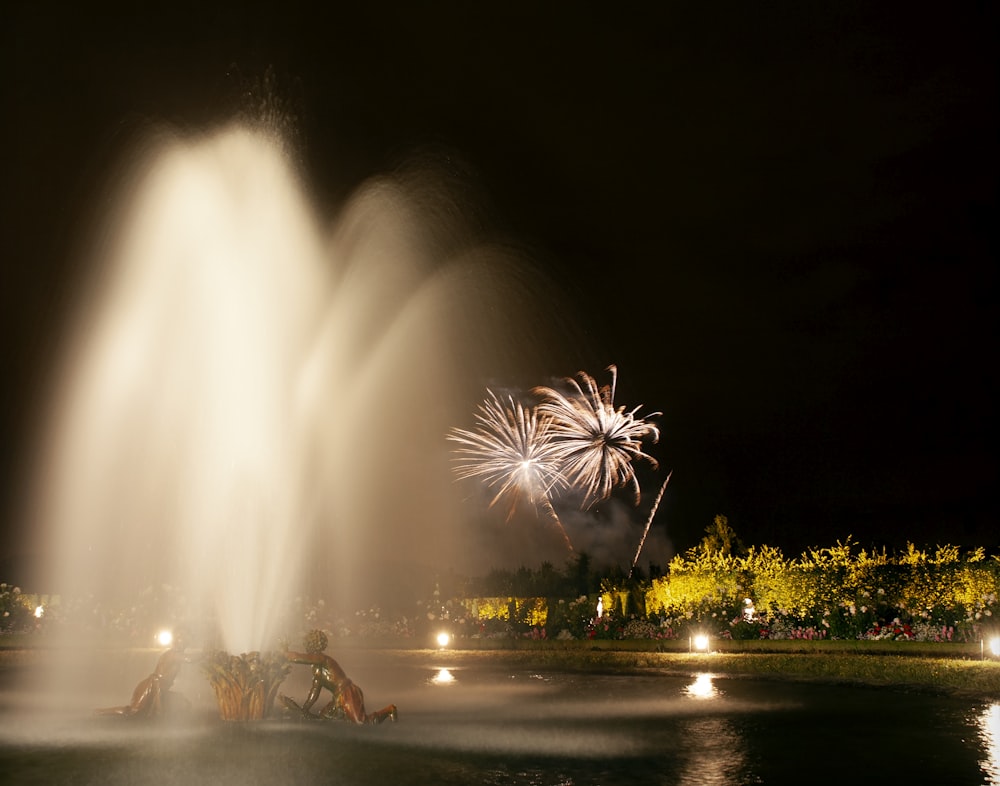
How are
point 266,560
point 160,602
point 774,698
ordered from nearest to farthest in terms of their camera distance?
point 774,698, point 266,560, point 160,602

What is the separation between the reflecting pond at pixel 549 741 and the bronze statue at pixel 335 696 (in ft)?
1.16

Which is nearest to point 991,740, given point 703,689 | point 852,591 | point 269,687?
point 703,689

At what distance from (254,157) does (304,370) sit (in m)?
6.00

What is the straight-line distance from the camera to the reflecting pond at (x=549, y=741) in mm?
12898

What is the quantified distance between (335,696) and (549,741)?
405 centimetres

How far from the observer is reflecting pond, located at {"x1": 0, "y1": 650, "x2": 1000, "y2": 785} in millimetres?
12898

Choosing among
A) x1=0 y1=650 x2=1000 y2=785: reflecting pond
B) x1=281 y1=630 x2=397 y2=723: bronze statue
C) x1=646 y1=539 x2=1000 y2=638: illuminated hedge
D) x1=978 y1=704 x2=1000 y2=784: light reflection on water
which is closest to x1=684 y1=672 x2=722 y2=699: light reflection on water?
x1=0 y1=650 x2=1000 y2=785: reflecting pond

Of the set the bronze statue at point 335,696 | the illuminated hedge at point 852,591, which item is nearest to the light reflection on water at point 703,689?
the bronze statue at point 335,696

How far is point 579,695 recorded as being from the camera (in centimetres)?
2252

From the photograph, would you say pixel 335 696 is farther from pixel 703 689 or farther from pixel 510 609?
pixel 510 609

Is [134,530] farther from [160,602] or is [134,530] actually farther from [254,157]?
[254,157]

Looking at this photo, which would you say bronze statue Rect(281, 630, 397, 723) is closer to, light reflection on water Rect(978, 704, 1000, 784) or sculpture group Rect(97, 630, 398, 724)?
sculpture group Rect(97, 630, 398, 724)

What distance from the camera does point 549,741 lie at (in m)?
15.5

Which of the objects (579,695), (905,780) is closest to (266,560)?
(579,695)
